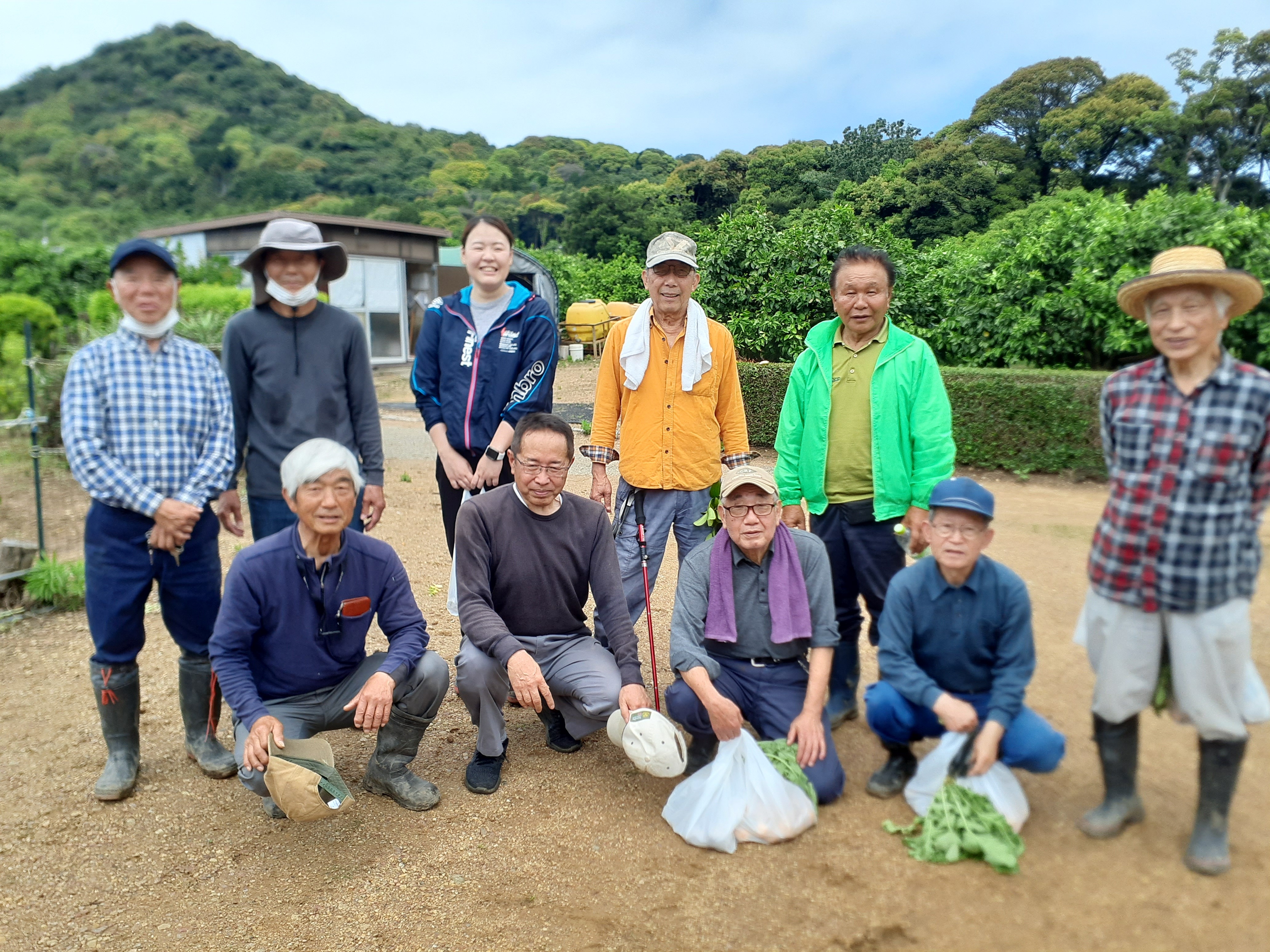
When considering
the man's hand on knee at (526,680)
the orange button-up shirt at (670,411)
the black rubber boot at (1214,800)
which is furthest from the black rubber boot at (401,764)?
the black rubber boot at (1214,800)

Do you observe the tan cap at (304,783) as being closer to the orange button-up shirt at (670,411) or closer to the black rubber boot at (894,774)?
the orange button-up shirt at (670,411)

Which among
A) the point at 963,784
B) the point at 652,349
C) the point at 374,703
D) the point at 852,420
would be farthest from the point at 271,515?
the point at 963,784

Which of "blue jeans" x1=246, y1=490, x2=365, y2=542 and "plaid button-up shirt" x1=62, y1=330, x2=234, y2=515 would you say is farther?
"blue jeans" x1=246, y1=490, x2=365, y2=542

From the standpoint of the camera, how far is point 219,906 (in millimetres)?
2746

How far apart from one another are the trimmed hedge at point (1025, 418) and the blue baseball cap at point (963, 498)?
469 centimetres

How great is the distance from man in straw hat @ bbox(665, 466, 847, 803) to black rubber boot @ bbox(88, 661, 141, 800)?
209cm

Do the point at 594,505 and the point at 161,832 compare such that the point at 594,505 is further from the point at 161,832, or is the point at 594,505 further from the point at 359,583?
the point at 161,832

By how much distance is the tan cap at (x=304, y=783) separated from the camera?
9.38 ft

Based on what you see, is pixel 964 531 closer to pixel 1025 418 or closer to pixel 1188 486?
pixel 1188 486

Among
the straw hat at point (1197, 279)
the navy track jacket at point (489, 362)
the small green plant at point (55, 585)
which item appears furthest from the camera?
the small green plant at point (55, 585)

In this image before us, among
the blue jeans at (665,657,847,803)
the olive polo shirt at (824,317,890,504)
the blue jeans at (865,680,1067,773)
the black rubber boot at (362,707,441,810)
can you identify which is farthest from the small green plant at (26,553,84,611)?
the blue jeans at (865,680,1067,773)

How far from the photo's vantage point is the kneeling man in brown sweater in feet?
10.9

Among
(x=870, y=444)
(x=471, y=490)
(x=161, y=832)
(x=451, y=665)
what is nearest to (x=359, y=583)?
(x=471, y=490)

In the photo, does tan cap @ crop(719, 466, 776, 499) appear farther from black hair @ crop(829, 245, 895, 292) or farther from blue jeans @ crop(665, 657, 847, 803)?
black hair @ crop(829, 245, 895, 292)
